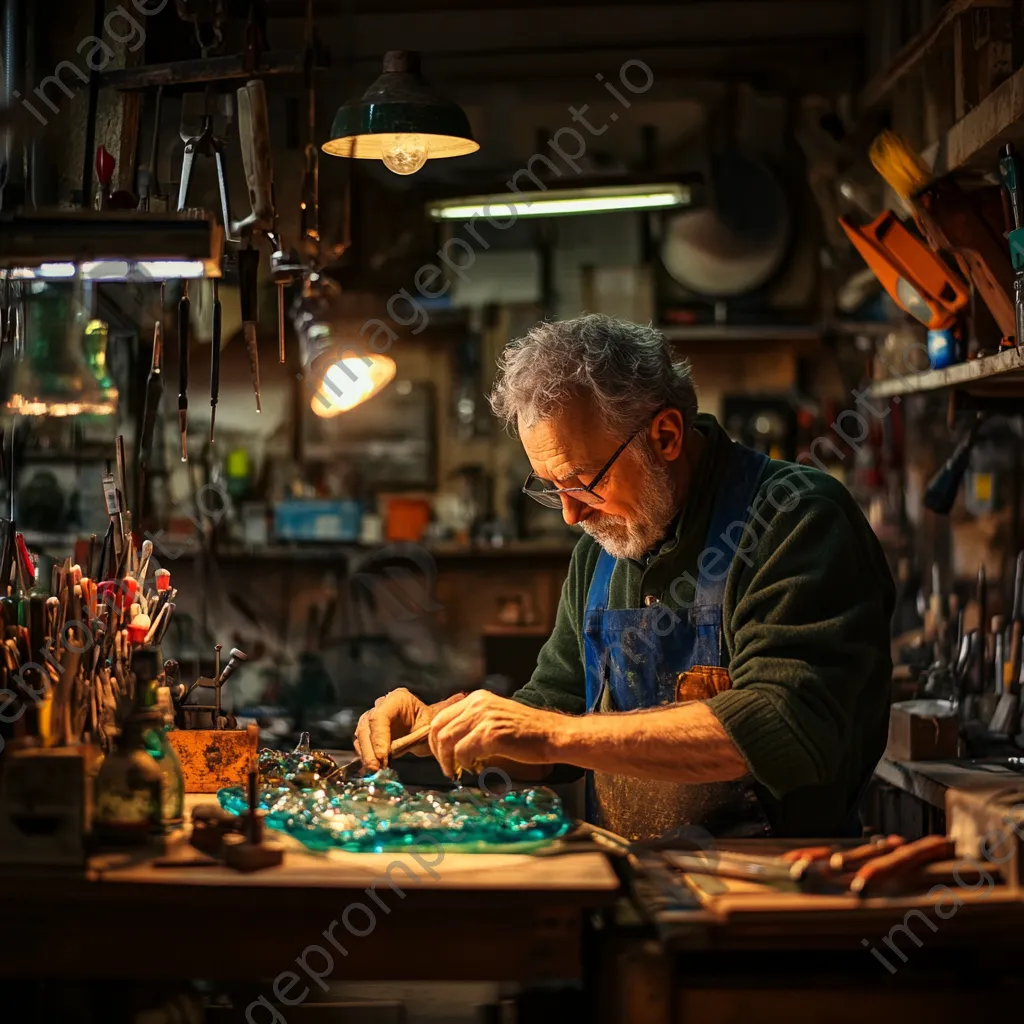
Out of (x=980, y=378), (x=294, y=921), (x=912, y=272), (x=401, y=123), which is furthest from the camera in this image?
(x=912, y=272)

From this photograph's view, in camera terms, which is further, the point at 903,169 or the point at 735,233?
the point at 735,233

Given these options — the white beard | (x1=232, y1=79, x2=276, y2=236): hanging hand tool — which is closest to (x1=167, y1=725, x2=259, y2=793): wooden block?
the white beard

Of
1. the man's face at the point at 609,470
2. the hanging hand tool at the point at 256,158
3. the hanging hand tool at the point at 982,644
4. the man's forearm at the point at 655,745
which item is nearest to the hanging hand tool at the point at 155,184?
the hanging hand tool at the point at 256,158

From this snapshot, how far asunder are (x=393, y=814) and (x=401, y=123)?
5.50 ft

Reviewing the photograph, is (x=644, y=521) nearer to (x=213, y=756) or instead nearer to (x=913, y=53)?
(x=213, y=756)

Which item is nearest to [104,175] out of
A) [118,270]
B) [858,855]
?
[118,270]

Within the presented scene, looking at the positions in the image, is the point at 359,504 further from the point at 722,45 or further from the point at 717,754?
the point at 717,754

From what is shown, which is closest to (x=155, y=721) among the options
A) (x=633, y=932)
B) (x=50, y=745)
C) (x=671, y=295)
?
(x=50, y=745)

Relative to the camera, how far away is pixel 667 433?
2.79m

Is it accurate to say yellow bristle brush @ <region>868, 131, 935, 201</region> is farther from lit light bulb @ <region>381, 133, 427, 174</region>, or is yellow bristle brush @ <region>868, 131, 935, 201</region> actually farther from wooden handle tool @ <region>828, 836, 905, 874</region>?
wooden handle tool @ <region>828, 836, 905, 874</region>

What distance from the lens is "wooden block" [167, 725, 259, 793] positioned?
8.69 ft

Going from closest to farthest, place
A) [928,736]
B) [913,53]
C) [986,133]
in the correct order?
[986,133]
[928,736]
[913,53]

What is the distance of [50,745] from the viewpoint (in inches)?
82.9

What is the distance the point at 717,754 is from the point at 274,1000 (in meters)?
0.83
